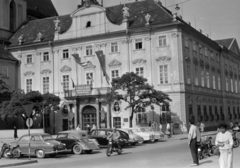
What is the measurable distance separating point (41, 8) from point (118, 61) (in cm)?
2701

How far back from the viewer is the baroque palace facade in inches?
1720

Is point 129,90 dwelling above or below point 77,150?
above

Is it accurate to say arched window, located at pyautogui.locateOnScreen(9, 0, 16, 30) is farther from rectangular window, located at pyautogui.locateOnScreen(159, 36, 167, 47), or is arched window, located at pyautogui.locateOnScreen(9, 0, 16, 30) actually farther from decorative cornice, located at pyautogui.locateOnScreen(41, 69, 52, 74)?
rectangular window, located at pyautogui.locateOnScreen(159, 36, 167, 47)

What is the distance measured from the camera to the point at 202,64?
50.3 m

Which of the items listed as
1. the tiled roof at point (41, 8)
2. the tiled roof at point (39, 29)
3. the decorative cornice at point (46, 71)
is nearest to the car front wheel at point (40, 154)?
the decorative cornice at point (46, 71)

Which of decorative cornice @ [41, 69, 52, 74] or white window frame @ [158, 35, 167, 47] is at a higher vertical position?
white window frame @ [158, 35, 167, 47]

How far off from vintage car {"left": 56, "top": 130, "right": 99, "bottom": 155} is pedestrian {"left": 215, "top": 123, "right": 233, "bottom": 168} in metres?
12.9

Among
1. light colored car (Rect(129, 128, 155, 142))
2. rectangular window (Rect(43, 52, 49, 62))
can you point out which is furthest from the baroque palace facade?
light colored car (Rect(129, 128, 155, 142))

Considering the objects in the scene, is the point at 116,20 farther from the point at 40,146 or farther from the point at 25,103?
the point at 40,146

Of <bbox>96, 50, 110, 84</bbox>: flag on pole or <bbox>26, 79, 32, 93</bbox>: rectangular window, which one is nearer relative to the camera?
<bbox>96, 50, 110, 84</bbox>: flag on pole

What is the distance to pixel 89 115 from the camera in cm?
4719

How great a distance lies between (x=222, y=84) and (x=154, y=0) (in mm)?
18656

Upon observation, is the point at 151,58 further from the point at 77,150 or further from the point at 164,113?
the point at 77,150

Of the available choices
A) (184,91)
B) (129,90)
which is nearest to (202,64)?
(184,91)
